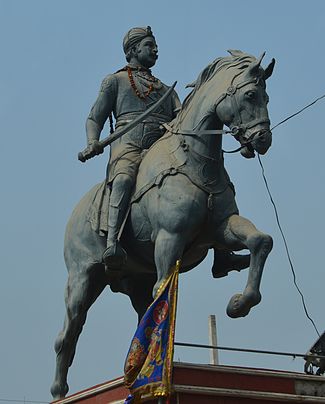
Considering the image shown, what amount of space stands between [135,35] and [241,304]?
163 inches

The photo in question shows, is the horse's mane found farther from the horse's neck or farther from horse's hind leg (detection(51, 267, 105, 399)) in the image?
horse's hind leg (detection(51, 267, 105, 399))

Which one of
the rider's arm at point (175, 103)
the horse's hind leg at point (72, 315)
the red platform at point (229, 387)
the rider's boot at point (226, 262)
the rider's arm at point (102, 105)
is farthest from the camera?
the rider's arm at point (175, 103)

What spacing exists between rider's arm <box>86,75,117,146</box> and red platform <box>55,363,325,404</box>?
11.0 feet

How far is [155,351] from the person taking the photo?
37.6 feet

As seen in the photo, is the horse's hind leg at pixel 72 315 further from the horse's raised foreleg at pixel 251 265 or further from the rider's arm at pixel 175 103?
the horse's raised foreleg at pixel 251 265

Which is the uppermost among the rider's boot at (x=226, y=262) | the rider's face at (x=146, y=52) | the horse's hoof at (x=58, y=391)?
the rider's face at (x=146, y=52)

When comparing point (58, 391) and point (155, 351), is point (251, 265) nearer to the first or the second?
point (155, 351)

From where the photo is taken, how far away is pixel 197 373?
37.7 ft

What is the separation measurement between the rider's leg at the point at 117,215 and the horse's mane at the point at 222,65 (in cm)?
118

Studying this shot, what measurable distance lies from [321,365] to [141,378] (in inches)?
96.0

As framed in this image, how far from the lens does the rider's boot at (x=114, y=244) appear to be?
1255cm

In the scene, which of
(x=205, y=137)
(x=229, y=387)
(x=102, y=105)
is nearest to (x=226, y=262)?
(x=205, y=137)

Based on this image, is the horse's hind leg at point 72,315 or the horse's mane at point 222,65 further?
the horse's hind leg at point 72,315

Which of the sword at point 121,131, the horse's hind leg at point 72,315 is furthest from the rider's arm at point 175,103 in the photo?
the horse's hind leg at point 72,315
